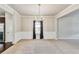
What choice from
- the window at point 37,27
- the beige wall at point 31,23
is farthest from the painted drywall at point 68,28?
the window at point 37,27

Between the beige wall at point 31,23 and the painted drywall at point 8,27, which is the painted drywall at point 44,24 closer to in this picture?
the beige wall at point 31,23

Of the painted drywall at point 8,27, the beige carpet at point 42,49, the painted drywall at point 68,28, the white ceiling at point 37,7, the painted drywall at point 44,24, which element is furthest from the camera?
the painted drywall at point 44,24

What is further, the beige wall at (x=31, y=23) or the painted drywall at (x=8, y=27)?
the beige wall at (x=31, y=23)

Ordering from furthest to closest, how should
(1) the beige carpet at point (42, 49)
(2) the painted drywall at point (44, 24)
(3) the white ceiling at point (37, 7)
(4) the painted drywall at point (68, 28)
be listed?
(2) the painted drywall at point (44, 24) < (4) the painted drywall at point (68, 28) < (3) the white ceiling at point (37, 7) < (1) the beige carpet at point (42, 49)

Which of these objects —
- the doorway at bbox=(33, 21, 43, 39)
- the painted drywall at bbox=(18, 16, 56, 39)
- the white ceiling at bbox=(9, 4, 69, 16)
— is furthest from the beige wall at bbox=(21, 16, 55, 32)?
the white ceiling at bbox=(9, 4, 69, 16)

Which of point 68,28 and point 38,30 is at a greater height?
point 68,28

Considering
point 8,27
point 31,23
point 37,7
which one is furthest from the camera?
point 31,23

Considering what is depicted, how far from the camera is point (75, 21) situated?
1200cm

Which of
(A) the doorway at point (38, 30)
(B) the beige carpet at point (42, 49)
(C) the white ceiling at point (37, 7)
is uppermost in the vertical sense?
(C) the white ceiling at point (37, 7)

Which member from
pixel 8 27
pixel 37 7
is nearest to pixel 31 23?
pixel 8 27

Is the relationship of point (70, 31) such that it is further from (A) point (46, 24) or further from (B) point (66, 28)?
(A) point (46, 24)

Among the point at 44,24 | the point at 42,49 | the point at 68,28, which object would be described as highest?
the point at 44,24

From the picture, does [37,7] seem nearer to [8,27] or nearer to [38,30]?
[8,27]
